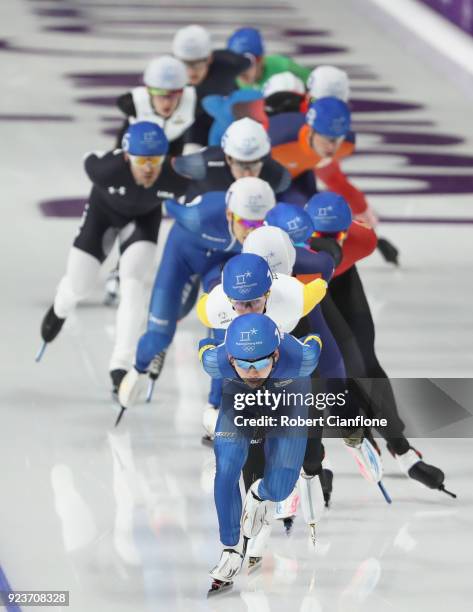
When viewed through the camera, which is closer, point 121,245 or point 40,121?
point 121,245

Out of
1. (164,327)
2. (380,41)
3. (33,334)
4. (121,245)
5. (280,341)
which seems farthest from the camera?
(380,41)

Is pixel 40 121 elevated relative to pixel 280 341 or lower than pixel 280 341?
lower

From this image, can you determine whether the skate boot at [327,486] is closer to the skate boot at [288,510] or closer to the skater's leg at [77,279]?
the skate boot at [288,510]

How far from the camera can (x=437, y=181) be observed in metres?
13.2

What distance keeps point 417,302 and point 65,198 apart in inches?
130

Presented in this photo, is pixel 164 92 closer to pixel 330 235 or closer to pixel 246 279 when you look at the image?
pixel 330 235

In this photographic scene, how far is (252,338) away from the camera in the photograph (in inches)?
225

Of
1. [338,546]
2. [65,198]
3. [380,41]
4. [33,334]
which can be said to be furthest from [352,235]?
[380,41]

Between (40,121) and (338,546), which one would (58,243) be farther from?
(338,546)

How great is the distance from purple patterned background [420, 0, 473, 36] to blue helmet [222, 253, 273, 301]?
1101cm

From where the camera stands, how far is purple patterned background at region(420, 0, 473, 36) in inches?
659

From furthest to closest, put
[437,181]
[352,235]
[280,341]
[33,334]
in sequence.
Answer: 1. [437,181]
2. [33,334]
3. [352,235]
4. [280,341]

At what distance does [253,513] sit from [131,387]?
1880 millimetres

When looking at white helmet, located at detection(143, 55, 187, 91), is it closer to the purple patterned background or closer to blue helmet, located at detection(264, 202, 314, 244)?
blue helmet, located at detection(264, 202, 314, 244)
